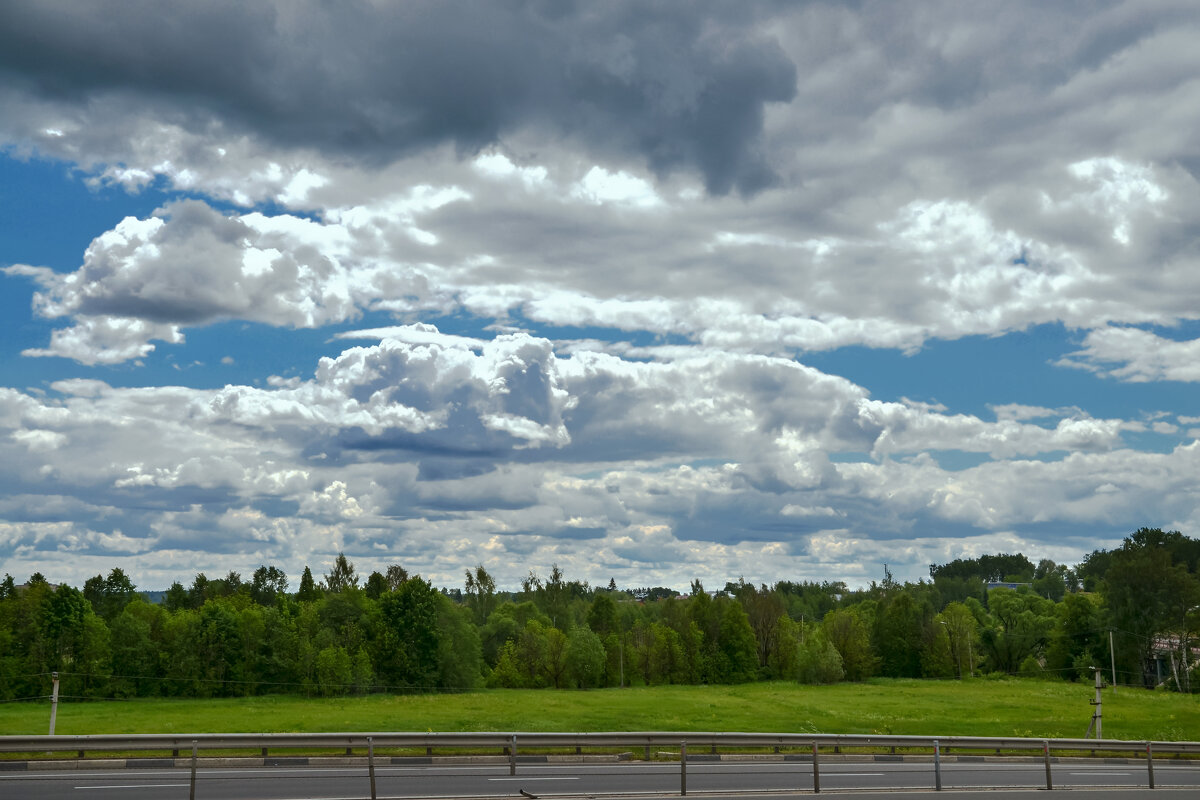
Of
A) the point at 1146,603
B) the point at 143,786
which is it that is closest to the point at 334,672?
the point at 143,786

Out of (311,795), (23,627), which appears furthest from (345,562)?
(311,795)

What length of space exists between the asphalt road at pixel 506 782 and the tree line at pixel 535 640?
208ft

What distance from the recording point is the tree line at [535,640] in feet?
297

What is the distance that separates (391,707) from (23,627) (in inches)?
1959

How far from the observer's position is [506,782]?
23891 mm

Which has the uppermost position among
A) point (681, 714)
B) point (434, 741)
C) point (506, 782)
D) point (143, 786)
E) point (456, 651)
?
point (434, 741)

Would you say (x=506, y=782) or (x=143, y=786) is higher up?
(x=143, y=786)

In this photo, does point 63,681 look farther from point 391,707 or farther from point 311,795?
point 311,795

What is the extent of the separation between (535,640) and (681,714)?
5574cm

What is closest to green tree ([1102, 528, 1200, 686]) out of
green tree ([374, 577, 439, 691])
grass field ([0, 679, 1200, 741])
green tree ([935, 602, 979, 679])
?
green tree ([935, 602, 979, 679])

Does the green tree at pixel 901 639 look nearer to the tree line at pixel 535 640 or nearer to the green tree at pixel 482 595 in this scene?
the tree line at pixel 535 640

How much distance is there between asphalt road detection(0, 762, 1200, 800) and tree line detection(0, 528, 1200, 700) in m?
63.5

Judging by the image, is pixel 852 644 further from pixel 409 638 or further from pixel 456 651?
pixel 409 638

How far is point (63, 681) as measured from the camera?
87.2m
